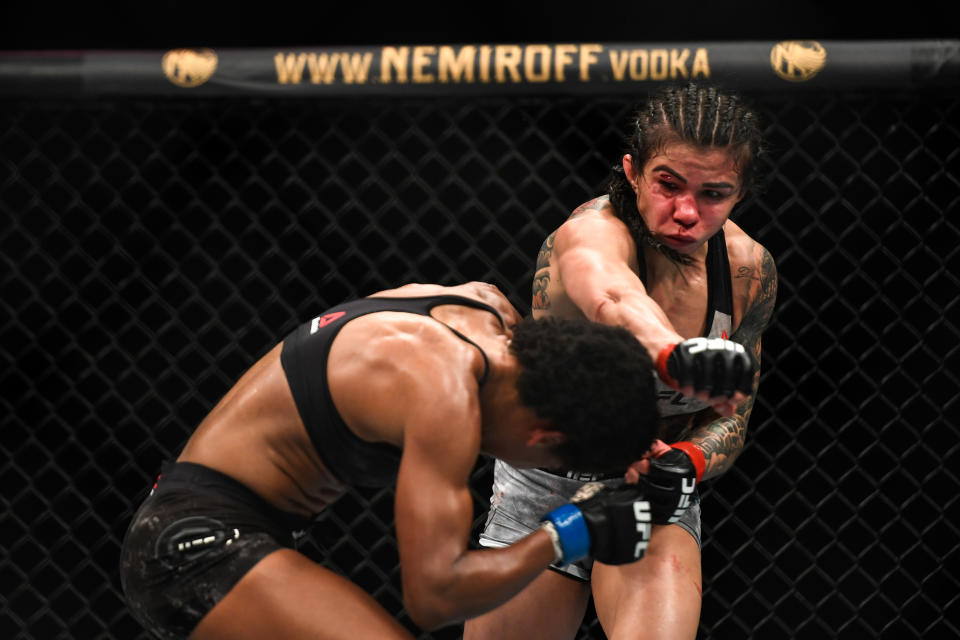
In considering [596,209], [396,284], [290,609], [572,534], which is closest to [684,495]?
[572,534]

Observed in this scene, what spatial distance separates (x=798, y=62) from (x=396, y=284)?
3.77 feet

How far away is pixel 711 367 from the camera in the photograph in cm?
150

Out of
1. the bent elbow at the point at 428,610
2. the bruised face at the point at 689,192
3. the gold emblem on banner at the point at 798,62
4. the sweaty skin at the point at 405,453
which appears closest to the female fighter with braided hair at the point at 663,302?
the bruised face at the point at 689,192

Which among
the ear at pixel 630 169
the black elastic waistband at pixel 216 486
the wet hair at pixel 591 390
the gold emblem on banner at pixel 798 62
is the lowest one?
the black elastic waistband at pixel 216 486

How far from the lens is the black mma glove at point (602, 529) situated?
150 centimetres

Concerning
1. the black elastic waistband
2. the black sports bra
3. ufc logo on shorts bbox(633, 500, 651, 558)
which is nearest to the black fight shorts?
the black elastic waistband

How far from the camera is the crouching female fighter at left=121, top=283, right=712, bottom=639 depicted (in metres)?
1.41

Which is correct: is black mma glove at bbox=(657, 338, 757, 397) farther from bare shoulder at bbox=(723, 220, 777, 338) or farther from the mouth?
bare shoulder at bbox=(723, 220, 777, 338)

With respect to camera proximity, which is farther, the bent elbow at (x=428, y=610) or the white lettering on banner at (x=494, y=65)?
the white lettering on banner at (x=494, y=65)

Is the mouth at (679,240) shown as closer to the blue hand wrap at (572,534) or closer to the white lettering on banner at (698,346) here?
the white lettering on banner at (698,346)

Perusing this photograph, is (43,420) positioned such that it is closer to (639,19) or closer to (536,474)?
(536,474)

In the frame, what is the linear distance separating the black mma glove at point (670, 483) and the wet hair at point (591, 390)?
0.25 meters

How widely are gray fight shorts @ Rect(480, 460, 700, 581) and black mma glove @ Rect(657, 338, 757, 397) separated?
504mm

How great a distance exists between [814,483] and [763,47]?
1.15 m
